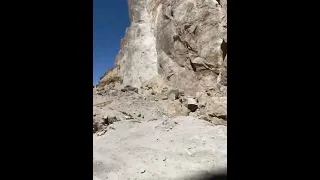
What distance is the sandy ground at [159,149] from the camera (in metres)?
3.49

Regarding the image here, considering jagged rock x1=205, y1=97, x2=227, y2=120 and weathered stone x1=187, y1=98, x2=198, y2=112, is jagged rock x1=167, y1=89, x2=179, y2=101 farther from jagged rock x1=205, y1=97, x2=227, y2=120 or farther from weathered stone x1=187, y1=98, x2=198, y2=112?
jagged rock x1=205, y1=97, x2=227, y2=120

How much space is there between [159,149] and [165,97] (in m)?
3.10

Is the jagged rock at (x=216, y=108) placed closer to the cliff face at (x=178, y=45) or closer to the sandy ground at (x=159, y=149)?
the sandy ground at (x=159, y=149)

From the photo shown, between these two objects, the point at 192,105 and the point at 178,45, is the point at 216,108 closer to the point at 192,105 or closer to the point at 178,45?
the point at 192,105

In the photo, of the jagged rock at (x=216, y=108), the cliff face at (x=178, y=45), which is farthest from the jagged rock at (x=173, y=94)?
the jagged rock at (x=216, y=108)

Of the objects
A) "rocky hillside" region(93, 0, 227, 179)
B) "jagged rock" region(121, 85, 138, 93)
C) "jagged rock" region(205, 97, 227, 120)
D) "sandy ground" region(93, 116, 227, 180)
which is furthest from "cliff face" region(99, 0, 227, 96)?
"sandy ground" region(93, 116, 227, 180)

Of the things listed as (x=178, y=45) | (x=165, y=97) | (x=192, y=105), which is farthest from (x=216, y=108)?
(x=178, y=45)

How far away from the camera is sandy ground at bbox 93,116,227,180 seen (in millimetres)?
3488

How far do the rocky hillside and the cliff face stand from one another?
0.03 m

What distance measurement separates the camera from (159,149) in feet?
14.5

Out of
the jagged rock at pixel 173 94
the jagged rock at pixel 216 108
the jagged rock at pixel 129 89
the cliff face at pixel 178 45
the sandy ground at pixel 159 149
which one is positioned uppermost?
the cliff face at pixel 178 45

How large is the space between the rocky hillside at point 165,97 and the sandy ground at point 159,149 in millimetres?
13
